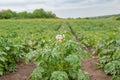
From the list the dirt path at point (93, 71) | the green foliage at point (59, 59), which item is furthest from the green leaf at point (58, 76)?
the dirt path at point (93, 71)

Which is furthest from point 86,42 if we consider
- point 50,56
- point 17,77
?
point 50,56

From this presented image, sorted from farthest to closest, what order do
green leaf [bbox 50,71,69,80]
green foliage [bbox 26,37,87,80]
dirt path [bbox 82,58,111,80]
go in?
dirt path [bbox 82,58,111,80] → green foliage [bbox 26,37,87,80] → green leaf [bbox 50,71,69,80]

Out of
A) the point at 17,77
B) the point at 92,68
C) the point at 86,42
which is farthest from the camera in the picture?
the point at 86,42

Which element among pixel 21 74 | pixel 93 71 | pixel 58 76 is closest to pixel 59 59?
pixel 58 76

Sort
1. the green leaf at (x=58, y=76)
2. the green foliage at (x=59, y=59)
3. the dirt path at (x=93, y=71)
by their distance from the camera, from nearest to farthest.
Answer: the green leaf at (x=58, y=76)
the green foliage at (x=59, y=59)
the dirt path at (x=93, y=71)

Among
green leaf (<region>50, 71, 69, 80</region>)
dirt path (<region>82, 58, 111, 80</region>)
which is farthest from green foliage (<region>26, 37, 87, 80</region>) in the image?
dirt path (<region>82, 58, 111, 80</region>)

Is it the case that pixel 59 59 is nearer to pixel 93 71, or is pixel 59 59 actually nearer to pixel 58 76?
pixel 58 76

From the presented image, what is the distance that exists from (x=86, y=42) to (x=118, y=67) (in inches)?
276

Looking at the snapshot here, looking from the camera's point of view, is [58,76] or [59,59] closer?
[58,76]

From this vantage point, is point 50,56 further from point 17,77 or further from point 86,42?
point 86,42

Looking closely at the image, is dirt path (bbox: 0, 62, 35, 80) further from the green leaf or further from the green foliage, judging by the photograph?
the green leaf

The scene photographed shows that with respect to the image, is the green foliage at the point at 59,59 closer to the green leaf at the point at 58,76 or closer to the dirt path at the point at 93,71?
the green leaf at the point at 58,76

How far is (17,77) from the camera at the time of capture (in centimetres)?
574

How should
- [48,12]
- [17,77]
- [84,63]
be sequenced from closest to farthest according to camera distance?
1. [17,77]
2. [84,63]
3. [48,12]
